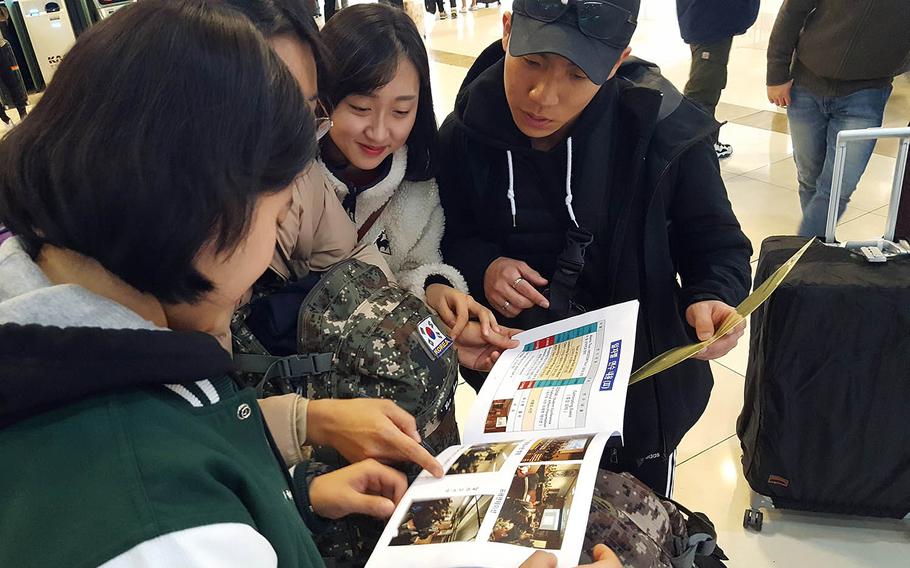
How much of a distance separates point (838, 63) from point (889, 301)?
1252 mm

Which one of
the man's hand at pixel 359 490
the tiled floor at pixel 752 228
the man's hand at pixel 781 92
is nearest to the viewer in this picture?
the man's hand at pixel 359 490

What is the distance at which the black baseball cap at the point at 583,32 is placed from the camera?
1.12 metres

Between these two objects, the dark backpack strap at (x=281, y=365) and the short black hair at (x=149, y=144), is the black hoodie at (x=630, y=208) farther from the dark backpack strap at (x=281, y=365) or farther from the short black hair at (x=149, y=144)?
the short black hair at (x=149, y=144)

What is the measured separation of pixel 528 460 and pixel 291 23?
0.72 meters

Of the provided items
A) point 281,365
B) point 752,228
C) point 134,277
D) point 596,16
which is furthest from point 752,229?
point 134,277

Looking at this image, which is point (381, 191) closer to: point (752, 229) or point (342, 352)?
point (342, 352)

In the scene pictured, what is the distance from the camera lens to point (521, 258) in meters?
1.37

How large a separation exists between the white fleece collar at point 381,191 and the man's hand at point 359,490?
504 mm

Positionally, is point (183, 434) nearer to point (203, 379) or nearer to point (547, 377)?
point (203, 379)

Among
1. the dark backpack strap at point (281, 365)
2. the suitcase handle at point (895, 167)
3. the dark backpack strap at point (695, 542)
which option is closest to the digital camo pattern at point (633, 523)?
the dark backpack strap at point (695, 542)

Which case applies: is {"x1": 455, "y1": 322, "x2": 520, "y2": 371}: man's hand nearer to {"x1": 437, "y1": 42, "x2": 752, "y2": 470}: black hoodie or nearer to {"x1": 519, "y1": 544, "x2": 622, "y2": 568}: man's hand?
{"x1": 437, "y1": 42, "x2": 752, "y2": 470}: black hoodie

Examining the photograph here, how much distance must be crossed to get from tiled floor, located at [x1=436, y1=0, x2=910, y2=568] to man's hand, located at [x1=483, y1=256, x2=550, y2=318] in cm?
98

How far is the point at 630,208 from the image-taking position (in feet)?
3.93

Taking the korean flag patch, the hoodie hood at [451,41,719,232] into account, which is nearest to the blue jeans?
the hoodie hood at [451,41,719,232]
